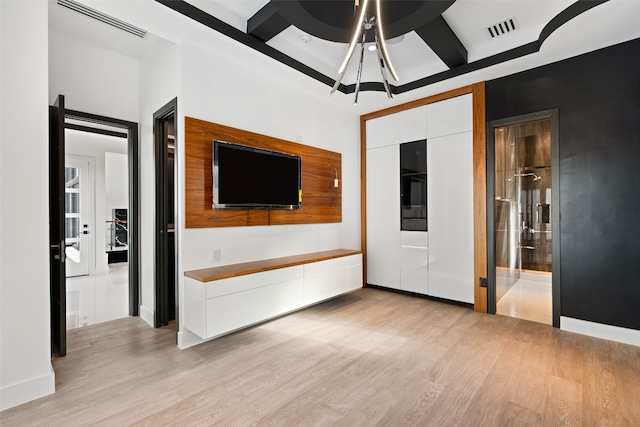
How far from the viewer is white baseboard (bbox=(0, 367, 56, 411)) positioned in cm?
193

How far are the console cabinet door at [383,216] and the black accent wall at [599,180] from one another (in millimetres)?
1902

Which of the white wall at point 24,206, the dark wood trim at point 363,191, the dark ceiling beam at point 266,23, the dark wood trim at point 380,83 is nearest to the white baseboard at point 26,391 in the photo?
the white wall at point 24,206

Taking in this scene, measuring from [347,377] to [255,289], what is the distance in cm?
117

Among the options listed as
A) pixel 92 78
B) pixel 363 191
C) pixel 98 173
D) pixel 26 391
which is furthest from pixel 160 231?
pixel 98 173

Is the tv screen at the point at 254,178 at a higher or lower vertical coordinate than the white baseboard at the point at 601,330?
higher

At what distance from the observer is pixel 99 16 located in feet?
9.14

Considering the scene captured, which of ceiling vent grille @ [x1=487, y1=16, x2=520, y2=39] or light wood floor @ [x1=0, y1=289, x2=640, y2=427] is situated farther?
ceiling vent grille @ [x1=487, y1=16, x2=520, y2=39]

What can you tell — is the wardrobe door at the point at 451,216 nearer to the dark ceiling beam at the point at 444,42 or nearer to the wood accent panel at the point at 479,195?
the wood accent panel at the point at 479,195

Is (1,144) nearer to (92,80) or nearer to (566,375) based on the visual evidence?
(92,80)

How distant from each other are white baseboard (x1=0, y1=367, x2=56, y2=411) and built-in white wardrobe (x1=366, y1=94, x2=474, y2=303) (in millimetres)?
3859

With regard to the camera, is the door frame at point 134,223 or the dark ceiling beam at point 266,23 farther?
the door frame at point 134,223

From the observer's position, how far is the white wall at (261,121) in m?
2.90

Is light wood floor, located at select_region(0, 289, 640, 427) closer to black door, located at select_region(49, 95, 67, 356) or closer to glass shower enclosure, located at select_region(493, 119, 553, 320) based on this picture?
black door, located at select_region(49, 95, 67, 356)

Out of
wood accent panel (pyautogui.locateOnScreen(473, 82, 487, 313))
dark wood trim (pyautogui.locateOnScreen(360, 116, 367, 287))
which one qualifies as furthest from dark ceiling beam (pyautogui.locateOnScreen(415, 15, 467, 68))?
dark wood trim (pyautogui.locateOnScreen(360, 116, 367, 287))
